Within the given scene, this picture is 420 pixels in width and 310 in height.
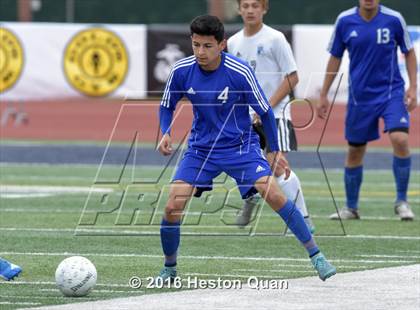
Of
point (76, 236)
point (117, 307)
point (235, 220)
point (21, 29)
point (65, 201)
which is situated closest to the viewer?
point (117, 307)

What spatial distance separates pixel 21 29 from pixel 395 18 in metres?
17.8

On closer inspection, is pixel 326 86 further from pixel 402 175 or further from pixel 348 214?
pixel 348 214

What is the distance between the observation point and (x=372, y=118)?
41.7ft

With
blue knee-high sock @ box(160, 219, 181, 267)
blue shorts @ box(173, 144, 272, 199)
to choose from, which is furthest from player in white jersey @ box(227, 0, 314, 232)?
blue knee-high sock @ box(160, 219, 181, 267)

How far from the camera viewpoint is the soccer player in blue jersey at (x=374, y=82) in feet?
41.1

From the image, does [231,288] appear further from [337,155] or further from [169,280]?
[337,155]

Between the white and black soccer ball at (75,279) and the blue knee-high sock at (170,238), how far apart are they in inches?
27.0

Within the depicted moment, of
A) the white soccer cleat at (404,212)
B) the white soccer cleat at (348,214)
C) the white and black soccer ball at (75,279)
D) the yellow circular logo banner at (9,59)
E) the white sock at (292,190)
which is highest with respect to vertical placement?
the white and black soccer ball at (75,279)

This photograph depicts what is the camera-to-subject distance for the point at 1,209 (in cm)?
1330

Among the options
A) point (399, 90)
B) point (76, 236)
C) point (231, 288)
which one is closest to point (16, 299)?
point (231, 288)

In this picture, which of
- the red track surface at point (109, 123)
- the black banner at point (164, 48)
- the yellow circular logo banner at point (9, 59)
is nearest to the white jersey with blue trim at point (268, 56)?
the red track surface at point (109, 123)

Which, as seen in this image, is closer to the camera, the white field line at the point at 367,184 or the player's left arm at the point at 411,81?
the player's left arm at the point at 411,81

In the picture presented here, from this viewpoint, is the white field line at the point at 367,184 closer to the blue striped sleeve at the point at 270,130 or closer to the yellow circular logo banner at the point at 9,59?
the blue striped sleeve at the point at 270,130
